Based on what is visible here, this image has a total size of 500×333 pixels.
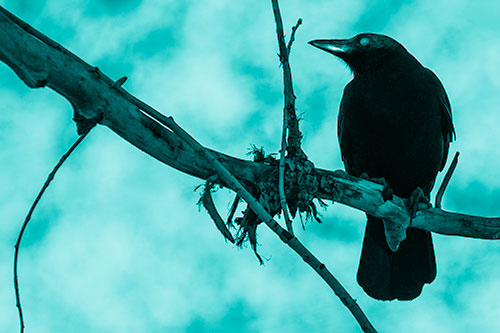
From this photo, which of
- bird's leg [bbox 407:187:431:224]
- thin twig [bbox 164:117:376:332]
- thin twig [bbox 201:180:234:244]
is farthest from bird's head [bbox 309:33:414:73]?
thin twig [bbox 164:117:376:332]

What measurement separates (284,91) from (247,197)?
2.53ft

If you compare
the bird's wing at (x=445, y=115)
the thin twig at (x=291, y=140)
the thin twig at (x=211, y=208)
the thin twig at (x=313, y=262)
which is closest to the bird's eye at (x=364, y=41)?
the bird's wing at (x=445, y=115)

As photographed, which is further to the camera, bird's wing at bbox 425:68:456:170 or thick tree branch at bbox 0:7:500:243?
bird's wing at bbox 425:68:456:170

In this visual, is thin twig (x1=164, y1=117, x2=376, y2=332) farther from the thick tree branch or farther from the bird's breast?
the bird's breast

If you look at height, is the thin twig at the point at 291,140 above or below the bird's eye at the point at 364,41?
below

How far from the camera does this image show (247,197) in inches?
76.1

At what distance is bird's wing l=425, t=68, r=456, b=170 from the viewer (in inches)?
177

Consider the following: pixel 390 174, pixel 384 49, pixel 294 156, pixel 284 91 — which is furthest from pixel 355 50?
pixel 284 91

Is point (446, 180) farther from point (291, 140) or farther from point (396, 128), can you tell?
point (291, 140)

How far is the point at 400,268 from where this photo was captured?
4.50m

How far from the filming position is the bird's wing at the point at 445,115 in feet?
14.8

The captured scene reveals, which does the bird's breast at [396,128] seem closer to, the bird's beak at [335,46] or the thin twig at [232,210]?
the bird's beak at [335,46]

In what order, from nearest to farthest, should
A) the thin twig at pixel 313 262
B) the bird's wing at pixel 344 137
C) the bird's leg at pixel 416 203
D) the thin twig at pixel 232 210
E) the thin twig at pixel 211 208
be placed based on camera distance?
the thin twig at pixel 313 262 < the thin twig at pixel 211 208 < the thin twig at pixel 232 210 < the bird's leg at pixel 416 203 < the bird's wing at pixel 344 137

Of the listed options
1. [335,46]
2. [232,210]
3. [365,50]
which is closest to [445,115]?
[365,50]
